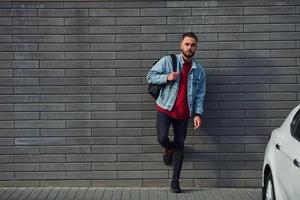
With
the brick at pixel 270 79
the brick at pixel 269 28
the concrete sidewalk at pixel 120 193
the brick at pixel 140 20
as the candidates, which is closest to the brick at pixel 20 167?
the concrete sidewalk at pixel 120 193

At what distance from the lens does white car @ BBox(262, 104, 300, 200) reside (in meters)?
5.27

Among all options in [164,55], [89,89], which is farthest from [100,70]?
[164,55]

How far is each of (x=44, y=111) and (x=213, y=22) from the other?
8.05 ft

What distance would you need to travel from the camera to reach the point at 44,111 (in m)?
8.02

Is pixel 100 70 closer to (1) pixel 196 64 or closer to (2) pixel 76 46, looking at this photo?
(2) pixel 76 46

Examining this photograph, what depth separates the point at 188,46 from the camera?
745cm

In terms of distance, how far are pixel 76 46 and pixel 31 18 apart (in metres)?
0.67

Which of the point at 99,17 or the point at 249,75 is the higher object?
the point at 99,17

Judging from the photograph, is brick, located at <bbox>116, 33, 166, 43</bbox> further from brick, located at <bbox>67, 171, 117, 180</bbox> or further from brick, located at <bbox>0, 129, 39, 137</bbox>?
brick, located at <bbox>67, 171, 117, 180</bbox>

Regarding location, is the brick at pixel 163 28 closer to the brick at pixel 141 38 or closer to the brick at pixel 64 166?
the brick at pixel 141 38

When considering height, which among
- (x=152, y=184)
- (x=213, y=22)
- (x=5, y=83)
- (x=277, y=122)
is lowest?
(x=152, y=184)

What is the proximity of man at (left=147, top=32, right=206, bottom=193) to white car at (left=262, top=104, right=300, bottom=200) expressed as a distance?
1386 millimetres

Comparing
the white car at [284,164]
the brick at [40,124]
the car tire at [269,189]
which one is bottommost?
the car tire at [269,189]

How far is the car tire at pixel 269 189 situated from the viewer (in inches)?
241
